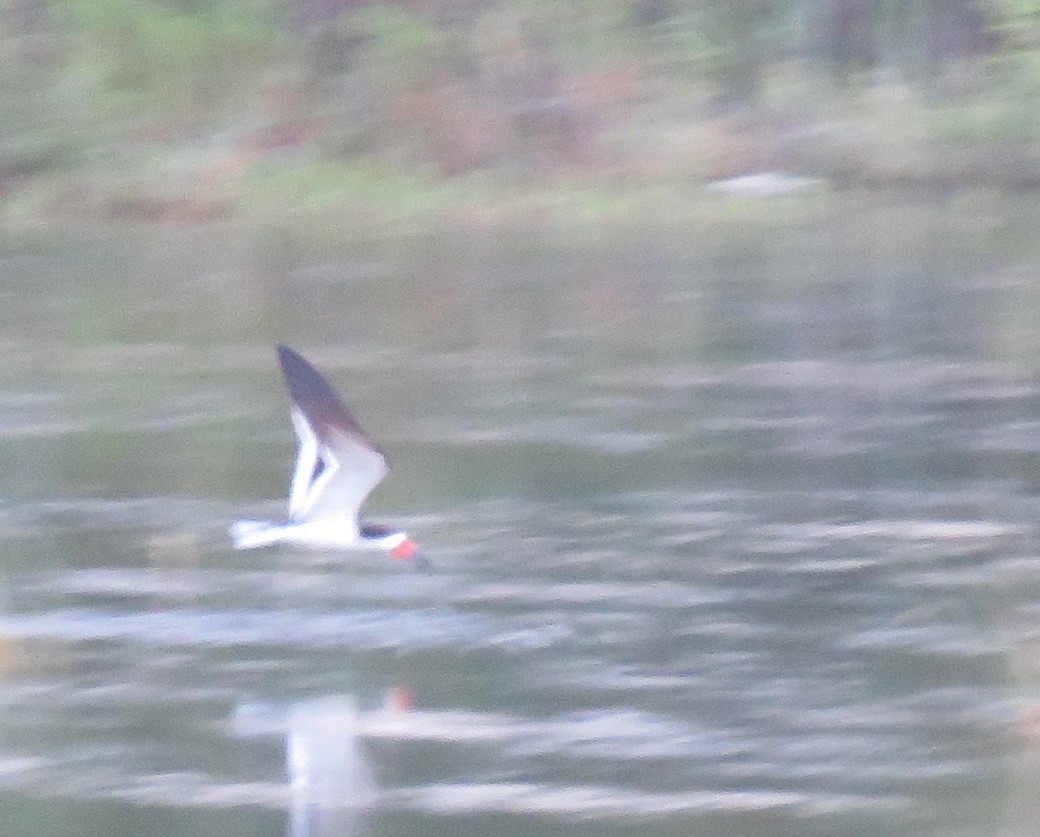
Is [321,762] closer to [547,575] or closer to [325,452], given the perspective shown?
[325,452]

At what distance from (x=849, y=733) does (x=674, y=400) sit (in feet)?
19.1

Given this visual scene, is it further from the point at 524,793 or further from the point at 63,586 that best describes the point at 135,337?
the point at 524,793

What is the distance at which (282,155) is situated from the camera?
2483 centimetres

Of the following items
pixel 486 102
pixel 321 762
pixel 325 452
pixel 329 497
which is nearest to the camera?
pixel 321 762

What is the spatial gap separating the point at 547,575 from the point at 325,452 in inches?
37.4

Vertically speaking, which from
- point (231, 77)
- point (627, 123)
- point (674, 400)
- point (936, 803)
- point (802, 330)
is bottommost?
point (936, 803)

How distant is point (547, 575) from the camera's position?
8.34 metres

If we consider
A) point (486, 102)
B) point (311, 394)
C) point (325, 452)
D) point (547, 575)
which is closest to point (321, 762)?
point (311, 394)

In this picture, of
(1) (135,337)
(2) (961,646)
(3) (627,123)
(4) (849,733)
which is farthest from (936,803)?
(3) (627,123)

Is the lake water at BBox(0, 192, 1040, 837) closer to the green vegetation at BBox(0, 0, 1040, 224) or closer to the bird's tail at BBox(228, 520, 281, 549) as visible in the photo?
the bird's tail at BBox(228, 520, 281, 549)

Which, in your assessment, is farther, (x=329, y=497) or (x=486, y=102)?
(x=486, y=102)

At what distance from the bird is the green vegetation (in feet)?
47.0

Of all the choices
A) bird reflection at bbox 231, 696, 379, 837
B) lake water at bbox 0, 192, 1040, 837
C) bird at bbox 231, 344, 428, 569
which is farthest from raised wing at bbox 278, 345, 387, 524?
Answer: bird reflection at bbox 231, 696, 379, 837

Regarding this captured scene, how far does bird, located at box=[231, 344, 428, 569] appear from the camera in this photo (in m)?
7.63
